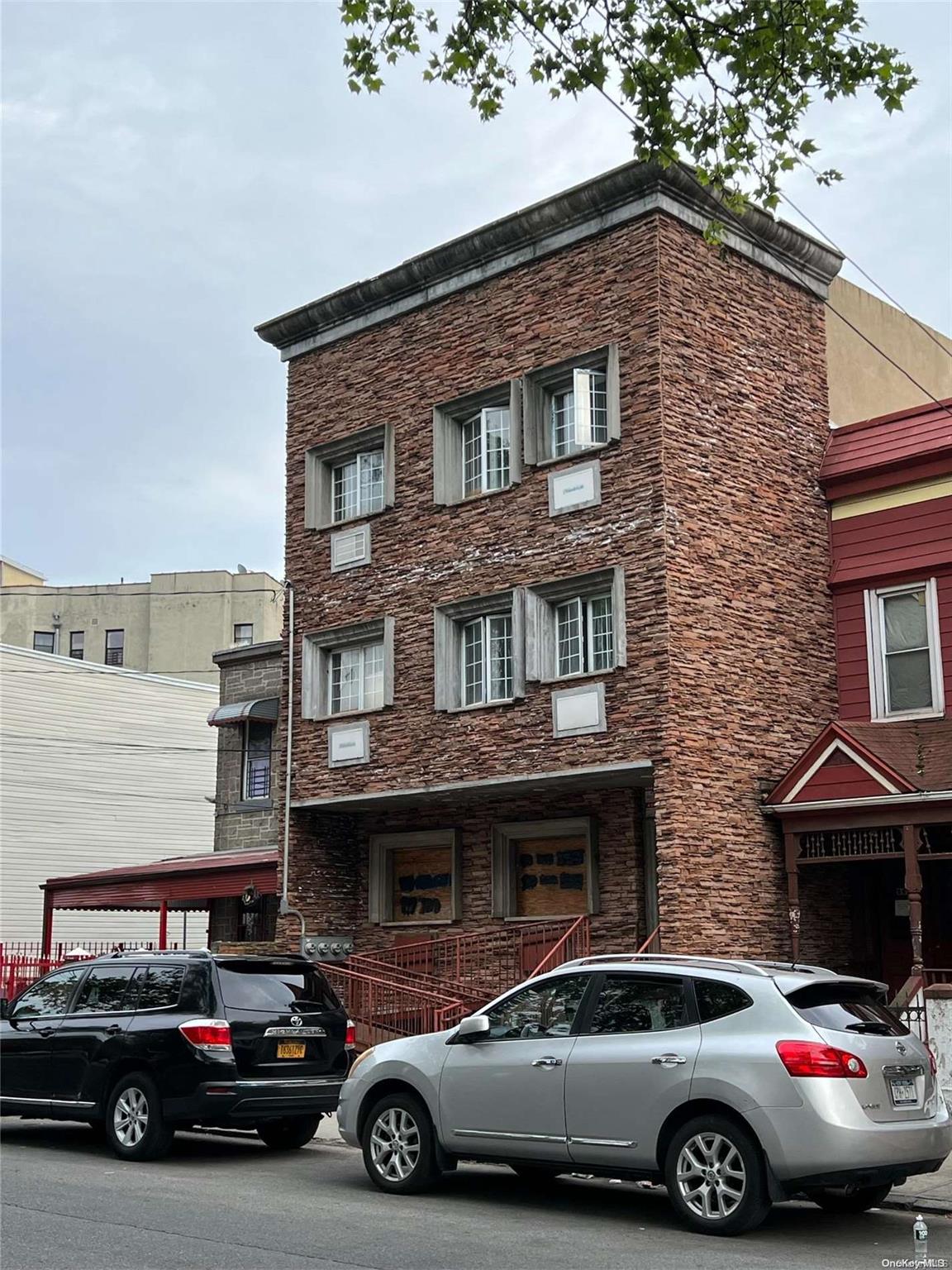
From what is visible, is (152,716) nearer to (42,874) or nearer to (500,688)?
(42,874)

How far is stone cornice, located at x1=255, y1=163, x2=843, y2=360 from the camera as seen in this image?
1825 centimetres

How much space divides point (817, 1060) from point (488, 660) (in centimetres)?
1110

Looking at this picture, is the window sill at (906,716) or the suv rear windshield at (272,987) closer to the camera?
the suv rear windshield at (272,987)

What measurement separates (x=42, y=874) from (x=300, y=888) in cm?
1641

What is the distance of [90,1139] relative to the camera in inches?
539

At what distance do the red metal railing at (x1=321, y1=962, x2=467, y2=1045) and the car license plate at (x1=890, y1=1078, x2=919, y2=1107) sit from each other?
870 cm

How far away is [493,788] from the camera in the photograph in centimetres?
1889

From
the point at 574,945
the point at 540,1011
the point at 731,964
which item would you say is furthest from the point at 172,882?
the point at 731,964

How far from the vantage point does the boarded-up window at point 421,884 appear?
68.5 ft

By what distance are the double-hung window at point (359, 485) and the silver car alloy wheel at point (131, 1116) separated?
1057cm

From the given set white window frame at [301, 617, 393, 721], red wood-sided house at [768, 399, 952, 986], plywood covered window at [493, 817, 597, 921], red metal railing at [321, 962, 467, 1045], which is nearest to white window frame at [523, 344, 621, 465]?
red wood-sided house at [768, 399, 952, 986]

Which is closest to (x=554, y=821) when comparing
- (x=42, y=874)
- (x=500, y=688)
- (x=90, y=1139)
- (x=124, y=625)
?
(x=500, y=688)

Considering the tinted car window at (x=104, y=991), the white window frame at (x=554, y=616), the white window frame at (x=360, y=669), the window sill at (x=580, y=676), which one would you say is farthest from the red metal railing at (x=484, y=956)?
the tinted car window at (x=104, y=991)

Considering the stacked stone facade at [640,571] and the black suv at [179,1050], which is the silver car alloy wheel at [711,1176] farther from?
the stacked stone facade at [640,571]
